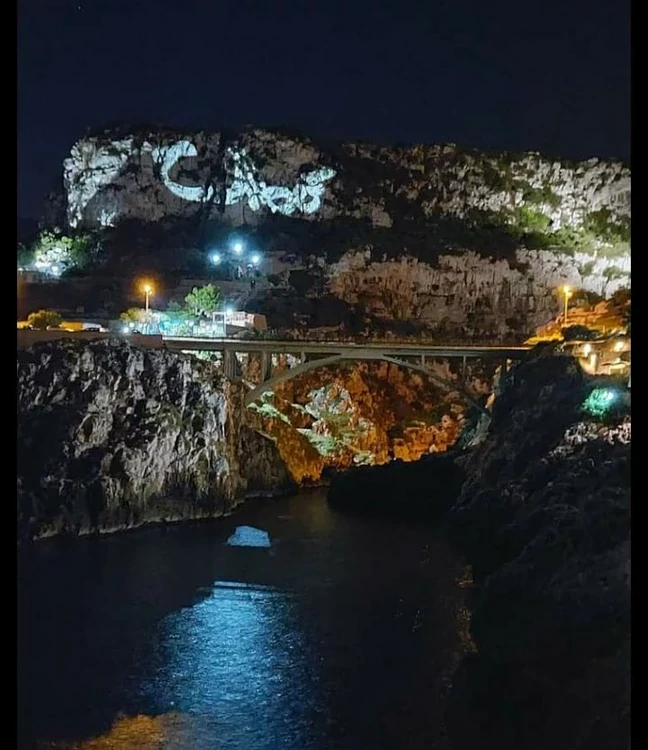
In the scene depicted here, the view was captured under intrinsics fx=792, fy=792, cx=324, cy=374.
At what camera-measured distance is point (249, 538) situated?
1753 centimetres

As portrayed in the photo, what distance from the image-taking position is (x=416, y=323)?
115ft

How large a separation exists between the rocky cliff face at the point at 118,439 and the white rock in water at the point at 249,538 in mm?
1505

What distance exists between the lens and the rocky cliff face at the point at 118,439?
17.4 meters

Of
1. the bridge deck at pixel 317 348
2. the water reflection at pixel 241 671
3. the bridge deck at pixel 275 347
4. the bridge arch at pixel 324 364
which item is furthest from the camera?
the bridge deck at pixel 317 348

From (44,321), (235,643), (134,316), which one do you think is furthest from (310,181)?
(235,643)

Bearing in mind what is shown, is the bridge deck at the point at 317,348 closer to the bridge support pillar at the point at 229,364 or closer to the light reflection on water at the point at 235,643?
the bridge support pillar at the point at 229,364

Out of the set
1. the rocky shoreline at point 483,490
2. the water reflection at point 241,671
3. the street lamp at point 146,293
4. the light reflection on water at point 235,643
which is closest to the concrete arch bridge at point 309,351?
the rocky shoreline at point 483,490

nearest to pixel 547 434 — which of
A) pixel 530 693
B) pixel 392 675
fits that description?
pixel 392 675

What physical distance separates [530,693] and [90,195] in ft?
116

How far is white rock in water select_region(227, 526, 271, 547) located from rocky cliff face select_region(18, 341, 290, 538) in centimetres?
151

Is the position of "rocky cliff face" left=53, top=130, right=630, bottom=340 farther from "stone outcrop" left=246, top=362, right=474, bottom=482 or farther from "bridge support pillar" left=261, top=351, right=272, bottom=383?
"bridge support pillar" left=261, top=351, right=272, bottom=383

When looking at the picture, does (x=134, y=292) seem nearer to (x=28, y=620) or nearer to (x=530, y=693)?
(x=28, y=620)

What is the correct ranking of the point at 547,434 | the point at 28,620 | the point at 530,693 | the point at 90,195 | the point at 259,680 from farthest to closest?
1. the point at 90,195
2. the point at 547,434
3. the point at 28,620
4. the point at 259,680
5. the point at 530,693

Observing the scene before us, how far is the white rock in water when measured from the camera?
17.0 meters
